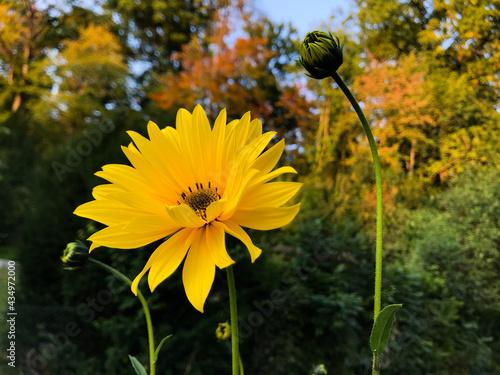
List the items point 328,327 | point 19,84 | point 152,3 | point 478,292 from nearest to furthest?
point 328,327, point 478,292, point 19,84, point 152,3

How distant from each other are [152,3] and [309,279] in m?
4.95

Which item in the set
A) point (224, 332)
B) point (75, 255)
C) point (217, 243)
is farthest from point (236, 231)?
point (224, 332)

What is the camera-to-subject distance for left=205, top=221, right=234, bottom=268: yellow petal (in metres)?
0.21

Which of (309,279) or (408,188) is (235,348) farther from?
(408,188)

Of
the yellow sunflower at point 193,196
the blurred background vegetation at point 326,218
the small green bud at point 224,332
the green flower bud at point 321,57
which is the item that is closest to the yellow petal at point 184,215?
the yellow sunflower at point 193,196

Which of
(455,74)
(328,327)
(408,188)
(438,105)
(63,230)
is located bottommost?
(328,327)

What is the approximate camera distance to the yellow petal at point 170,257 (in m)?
0.23

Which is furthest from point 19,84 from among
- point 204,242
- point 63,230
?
point 204,242

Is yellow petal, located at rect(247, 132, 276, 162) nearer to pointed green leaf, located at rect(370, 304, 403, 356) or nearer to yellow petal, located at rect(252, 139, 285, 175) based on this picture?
yellow petal, located at rect(252, 139, 285, 175)

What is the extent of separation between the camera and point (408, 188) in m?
2.13

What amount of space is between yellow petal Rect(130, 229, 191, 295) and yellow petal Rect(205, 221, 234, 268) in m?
0.01

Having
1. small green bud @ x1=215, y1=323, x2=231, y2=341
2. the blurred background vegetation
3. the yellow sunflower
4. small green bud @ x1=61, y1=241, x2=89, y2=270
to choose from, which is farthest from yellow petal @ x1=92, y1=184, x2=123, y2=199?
the blurred background vegetation

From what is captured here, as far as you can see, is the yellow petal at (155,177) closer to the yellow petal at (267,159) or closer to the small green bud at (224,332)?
the yellow petal at (267,159)

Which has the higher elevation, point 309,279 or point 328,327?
point 309,279
